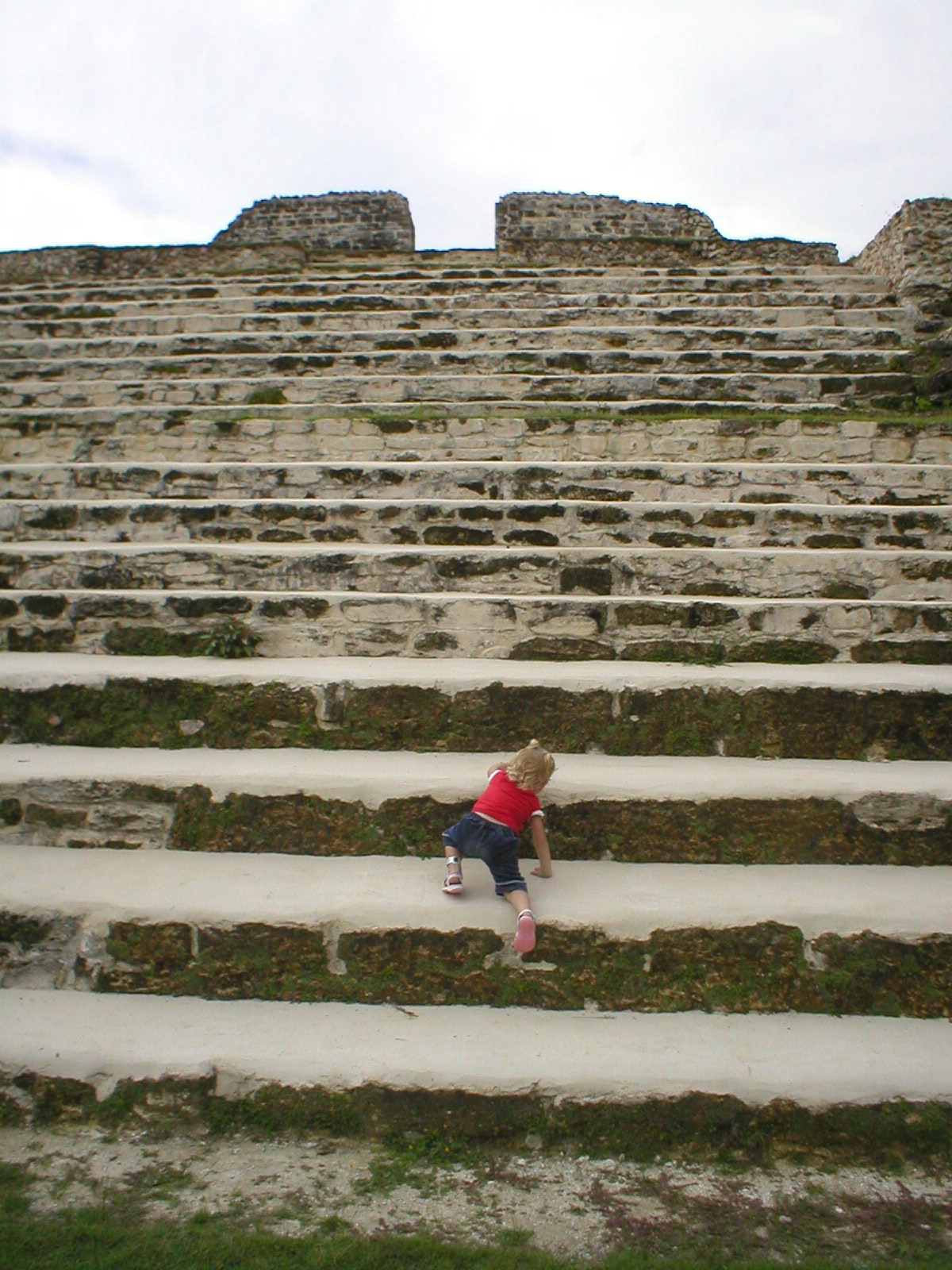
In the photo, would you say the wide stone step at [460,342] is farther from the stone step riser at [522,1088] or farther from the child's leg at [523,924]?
the stone step riser at [522,1088]

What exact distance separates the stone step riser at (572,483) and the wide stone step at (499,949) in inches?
111

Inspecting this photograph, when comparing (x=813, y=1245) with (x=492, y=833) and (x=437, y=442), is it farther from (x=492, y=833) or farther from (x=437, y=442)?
(x=437, y=442)

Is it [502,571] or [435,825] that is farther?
[502,571]

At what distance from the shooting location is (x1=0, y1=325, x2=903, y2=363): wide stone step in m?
6.73

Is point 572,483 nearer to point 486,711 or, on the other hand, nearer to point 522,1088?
point 486,711

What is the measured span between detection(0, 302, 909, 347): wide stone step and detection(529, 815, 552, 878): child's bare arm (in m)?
5.57

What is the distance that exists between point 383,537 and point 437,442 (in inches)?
56.9

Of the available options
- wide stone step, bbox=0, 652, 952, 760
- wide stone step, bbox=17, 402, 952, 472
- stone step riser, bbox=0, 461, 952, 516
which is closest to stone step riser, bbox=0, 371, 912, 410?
wide stone step, bbox=17, 402, 952, 472

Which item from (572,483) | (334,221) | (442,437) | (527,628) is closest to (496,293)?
(442,437)

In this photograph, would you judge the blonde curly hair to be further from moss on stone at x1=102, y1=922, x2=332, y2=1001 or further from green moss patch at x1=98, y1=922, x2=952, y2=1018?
moss on stone at x1=102, y1=922, x2=332, y2=1001

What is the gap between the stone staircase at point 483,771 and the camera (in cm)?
205

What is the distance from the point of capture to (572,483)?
469 cm

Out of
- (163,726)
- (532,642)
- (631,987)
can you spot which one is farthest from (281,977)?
(532,642)

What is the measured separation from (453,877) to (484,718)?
0.77 m
